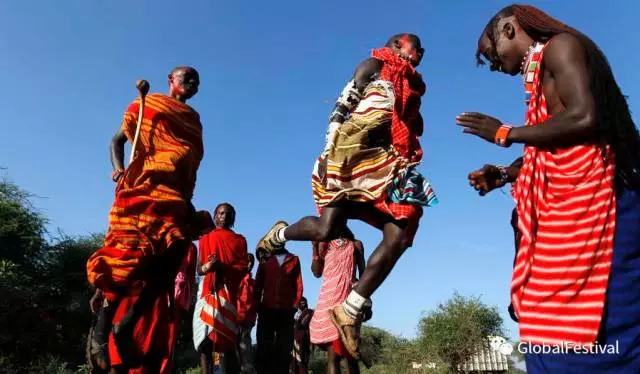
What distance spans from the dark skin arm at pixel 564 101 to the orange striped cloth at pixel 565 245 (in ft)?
0.27

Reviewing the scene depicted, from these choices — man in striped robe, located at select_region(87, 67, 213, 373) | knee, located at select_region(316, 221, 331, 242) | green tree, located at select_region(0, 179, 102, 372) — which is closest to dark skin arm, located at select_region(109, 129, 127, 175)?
man in striped robe, located at select_region(87, 67, 213, 373)

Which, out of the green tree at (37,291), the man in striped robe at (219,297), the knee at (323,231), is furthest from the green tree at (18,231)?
the knee at (323,231)

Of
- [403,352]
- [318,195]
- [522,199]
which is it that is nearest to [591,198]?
[522,199]

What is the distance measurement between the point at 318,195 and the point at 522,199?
5.12 ft

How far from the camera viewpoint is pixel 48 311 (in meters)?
15.8

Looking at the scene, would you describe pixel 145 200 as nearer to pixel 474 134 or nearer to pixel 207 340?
pixel 474 134

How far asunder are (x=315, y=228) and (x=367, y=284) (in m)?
0.47

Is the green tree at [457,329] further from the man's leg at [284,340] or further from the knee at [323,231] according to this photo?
the knee at [323,231]

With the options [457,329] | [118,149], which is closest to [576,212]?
[118,149]

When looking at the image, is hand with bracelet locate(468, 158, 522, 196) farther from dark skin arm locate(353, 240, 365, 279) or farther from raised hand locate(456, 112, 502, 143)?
dark skin arm locate(353, 240, 365, 279)

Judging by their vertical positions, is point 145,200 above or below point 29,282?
below

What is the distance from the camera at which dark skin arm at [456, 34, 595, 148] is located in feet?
6.81

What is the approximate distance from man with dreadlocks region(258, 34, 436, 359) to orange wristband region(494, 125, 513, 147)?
1.20 meters

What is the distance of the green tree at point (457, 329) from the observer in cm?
1603
